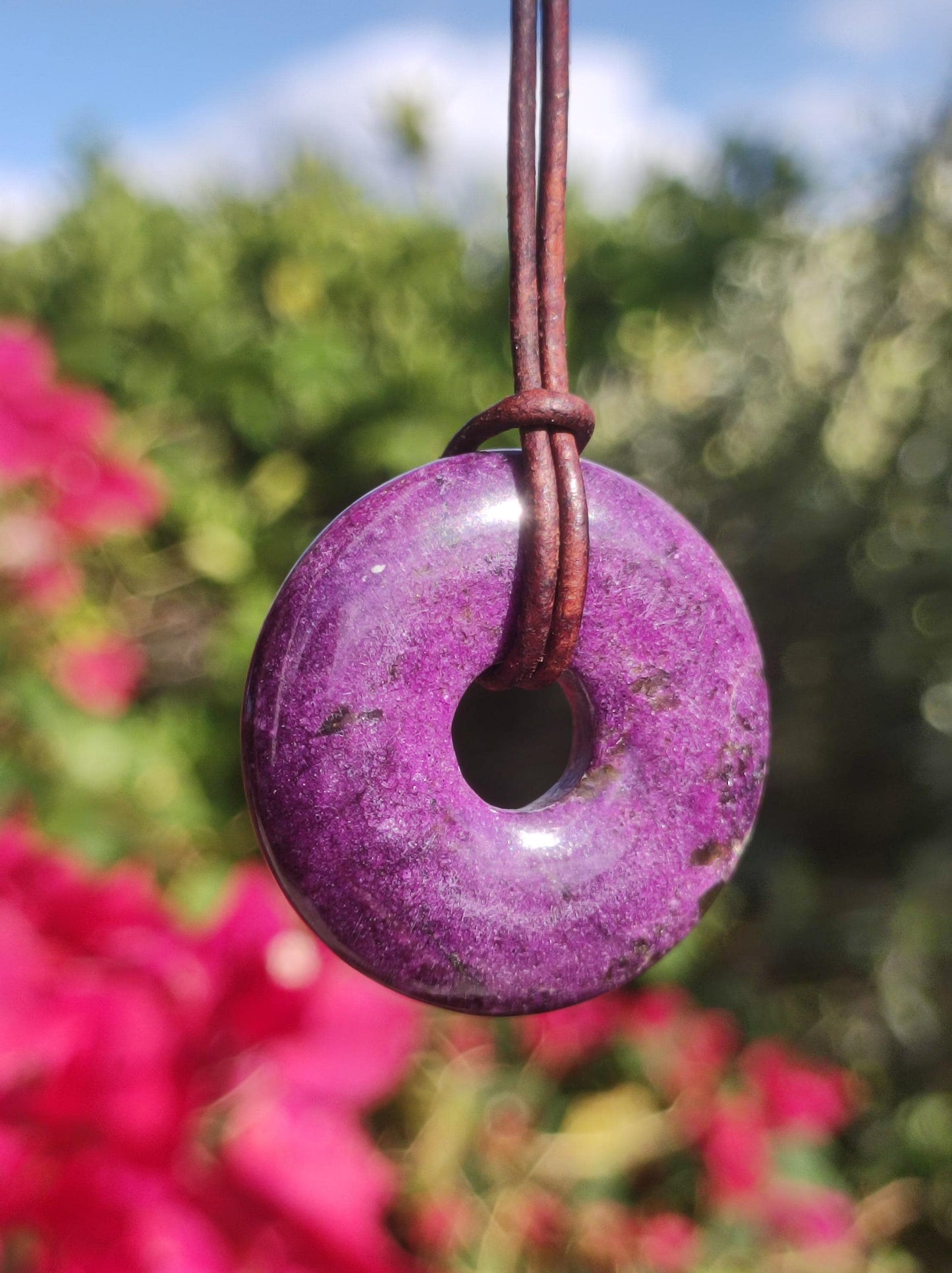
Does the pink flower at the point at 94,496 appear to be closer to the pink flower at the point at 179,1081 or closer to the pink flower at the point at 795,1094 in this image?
the pink flower at the point at 179,1081

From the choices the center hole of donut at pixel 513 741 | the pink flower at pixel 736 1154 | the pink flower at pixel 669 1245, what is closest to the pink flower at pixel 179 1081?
the pink flower at pixel 669 1245

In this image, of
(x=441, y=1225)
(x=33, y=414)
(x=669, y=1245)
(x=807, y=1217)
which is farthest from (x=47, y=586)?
(x=807, y=1217)

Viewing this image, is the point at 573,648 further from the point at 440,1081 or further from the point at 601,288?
the point at 601,288

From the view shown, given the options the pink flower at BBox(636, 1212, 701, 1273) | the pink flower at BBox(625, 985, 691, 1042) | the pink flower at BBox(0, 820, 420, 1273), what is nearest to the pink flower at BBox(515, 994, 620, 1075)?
the pink flower at BBox(625, 985, 691, 1042)

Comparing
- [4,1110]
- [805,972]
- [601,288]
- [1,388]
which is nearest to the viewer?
[4,1110]

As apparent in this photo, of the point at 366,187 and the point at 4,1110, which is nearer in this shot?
the point at 4,1110

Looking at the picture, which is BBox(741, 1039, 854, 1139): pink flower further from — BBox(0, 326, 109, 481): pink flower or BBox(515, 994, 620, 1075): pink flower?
BBox(0, 326, 109, 481): pink flower

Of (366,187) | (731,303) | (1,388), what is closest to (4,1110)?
(1,388)
